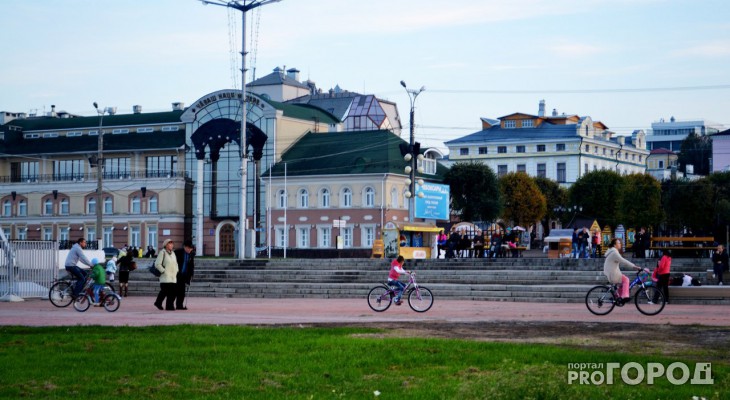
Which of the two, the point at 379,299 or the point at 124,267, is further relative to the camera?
the point at 124,267

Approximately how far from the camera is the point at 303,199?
79.7m

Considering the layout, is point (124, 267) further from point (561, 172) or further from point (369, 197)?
point (561, 172)

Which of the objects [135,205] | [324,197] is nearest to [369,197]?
[324,197]

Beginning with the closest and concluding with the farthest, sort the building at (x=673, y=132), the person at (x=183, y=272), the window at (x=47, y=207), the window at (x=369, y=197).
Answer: the person at (x=183, y=272) → the window at (x=369, y=197) → the window at (x=47, y=207) → the building at (x=673, y=132)

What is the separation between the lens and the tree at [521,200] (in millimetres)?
98500

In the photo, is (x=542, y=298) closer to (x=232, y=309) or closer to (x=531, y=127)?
(x=232, y=309)

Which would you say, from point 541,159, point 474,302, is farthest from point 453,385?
point 541,159

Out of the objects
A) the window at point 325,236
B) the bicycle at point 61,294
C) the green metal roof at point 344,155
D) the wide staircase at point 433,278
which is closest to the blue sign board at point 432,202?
the wide staircase at point 433,278

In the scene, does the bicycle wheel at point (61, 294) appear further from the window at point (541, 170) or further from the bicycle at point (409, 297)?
the window at point (541, 170)

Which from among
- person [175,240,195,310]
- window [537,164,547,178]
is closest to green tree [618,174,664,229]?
window [537,164,547,178]

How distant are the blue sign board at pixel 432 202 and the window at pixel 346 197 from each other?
57.9 ft

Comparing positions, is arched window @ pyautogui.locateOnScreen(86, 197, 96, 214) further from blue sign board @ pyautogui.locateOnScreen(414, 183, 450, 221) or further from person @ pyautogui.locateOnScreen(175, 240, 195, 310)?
person @ pyautogui.locateOnScreen(175, 240, 195, 310)

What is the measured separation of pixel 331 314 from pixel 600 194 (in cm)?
7826

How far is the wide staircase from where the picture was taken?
33.3 meters
